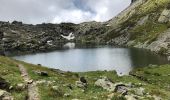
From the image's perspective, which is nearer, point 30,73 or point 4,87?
point 4,87

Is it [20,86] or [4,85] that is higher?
[4,85]

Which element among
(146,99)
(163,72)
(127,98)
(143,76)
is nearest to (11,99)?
(127,98)

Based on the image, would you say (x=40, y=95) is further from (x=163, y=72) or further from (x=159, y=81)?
(x=163, y=72)

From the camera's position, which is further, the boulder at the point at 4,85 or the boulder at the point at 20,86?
the boulder at the point at 20,86

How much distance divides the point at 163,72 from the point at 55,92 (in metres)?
58.4

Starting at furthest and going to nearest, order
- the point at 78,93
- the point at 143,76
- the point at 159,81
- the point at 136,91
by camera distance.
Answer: the point at 143,76, the point at 159,81, the point at 136,91, the point at 78,93

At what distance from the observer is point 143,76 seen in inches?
3295

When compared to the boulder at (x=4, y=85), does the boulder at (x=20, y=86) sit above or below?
below

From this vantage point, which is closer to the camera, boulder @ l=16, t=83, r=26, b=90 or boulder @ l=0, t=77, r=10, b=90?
boulder @ l=0, t=77, r=10, b=90

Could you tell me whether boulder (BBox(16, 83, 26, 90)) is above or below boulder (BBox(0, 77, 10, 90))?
below

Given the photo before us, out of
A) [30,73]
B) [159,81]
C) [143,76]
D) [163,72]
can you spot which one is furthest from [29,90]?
[163,72]

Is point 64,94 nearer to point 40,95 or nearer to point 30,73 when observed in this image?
point 40,95

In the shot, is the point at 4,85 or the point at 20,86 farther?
the point at 20,86

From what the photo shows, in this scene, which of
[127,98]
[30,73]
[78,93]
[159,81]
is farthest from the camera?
[159,81]
